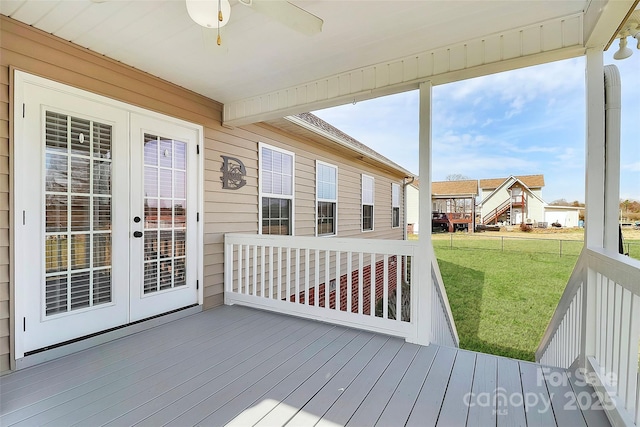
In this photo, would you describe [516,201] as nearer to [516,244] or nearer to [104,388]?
[516,244]

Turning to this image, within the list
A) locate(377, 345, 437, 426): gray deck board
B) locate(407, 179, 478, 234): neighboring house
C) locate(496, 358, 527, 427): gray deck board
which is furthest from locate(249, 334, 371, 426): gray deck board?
locate(407, 179, 478, 234): neighboring house

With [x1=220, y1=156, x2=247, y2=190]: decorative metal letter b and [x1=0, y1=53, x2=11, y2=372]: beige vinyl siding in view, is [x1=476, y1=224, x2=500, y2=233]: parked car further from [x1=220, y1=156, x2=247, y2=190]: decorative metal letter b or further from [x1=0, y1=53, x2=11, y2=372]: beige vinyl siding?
[x1=0, y1=53, x2=11, y2=372]: beige vinyl siding

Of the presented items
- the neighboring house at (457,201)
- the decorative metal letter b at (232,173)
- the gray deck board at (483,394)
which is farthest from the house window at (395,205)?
the gray deck board at (483,394)

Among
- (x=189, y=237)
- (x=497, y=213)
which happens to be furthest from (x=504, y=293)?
(x=189, y=237)

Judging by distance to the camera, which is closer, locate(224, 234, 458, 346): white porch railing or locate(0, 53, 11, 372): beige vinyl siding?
locate(0, 53, 11, 372): beige vinyl siding

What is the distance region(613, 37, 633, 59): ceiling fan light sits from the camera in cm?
208

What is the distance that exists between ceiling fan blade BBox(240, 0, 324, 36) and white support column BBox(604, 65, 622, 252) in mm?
2148

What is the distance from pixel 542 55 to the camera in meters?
2.07

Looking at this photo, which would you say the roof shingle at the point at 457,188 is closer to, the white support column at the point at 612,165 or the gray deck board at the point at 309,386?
the white support column at the point at 612,165

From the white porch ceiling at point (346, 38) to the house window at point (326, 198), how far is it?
309 cm

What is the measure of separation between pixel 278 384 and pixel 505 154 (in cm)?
843

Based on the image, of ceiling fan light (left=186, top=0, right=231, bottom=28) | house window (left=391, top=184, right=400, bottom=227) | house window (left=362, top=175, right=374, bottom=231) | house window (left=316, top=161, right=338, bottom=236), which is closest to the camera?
ceiling fan light (left=186, top=0, right=231, bottom=28)

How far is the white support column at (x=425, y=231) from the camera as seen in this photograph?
8.28 ft

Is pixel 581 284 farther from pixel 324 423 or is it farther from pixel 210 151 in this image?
pixel 210 151
